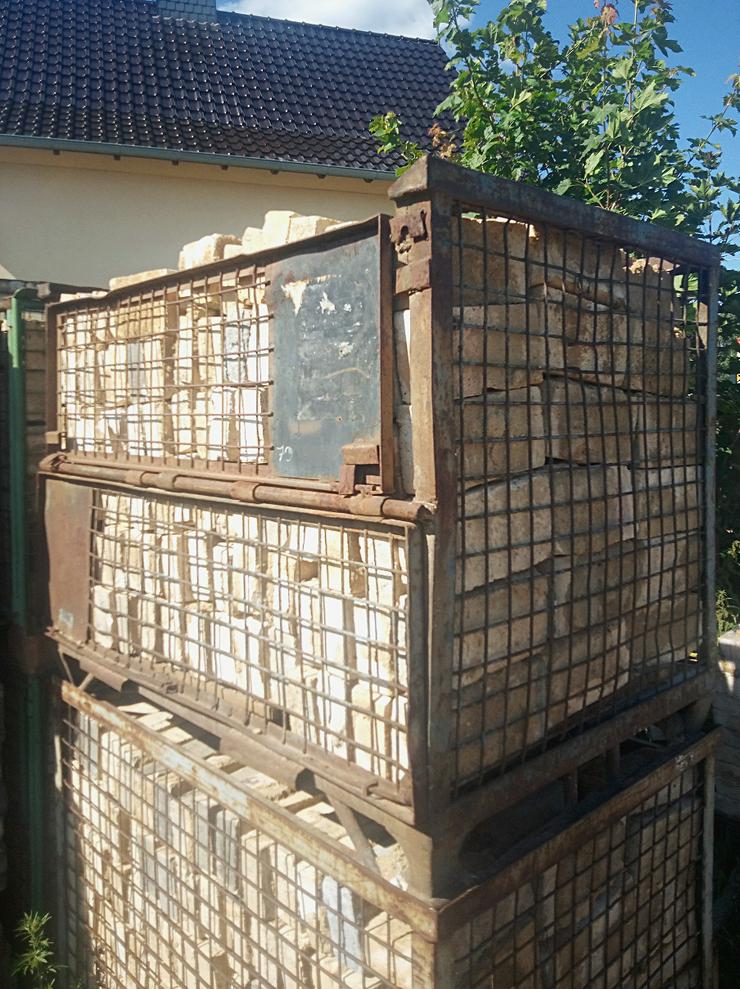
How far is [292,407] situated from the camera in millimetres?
2422

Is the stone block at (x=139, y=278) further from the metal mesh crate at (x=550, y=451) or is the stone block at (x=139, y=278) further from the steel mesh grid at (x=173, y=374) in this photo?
Result: the metal mesh crate at (x=550, y=451)

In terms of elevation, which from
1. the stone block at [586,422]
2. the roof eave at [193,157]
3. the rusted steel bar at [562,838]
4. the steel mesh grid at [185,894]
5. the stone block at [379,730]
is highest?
the roof eave at [193,157]

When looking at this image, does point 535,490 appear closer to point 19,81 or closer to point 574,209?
point 574,209

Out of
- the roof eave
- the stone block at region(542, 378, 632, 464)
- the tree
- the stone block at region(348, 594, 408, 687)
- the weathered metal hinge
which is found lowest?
the stone block at region(348, 594, 408, 687)

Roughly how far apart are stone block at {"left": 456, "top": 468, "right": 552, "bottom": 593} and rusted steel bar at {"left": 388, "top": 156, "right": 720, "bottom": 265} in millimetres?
689

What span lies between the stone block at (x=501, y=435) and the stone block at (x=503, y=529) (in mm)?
42

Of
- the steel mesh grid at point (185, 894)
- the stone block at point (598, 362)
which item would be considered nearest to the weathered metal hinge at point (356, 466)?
the stone block at point (598, 362)

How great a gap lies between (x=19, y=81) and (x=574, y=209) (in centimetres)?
925

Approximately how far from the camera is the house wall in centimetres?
880

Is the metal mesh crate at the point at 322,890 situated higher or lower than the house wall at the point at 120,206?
lower

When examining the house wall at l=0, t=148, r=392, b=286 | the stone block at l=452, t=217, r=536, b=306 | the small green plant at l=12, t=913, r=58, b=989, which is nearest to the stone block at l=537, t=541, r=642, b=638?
the stone block at l=452, t=217, r=536, b=306

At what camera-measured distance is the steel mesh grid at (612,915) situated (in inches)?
94.1

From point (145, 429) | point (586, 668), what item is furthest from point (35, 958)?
point (586, 668)

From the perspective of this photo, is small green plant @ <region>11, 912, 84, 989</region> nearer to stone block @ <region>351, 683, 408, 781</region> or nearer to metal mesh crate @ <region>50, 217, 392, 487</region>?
metal mesh crate @ <region>50, 217, 392, 487</region>
